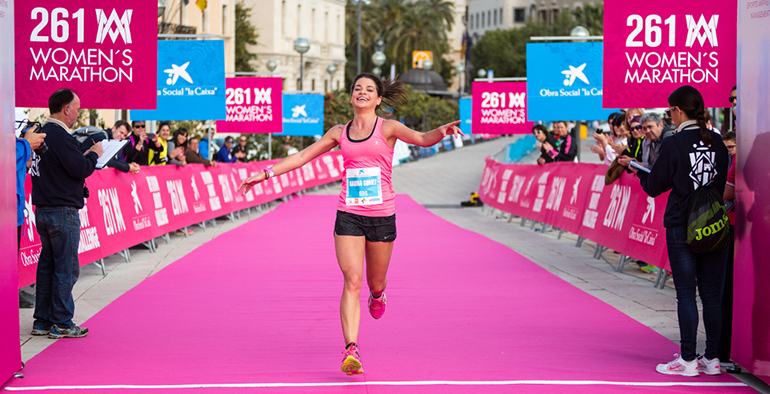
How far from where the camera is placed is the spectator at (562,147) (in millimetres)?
17594

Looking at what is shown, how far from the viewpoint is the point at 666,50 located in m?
11.5

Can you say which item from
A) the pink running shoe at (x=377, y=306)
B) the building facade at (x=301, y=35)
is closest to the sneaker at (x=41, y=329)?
the pink running shoe at (x=377, y=306)

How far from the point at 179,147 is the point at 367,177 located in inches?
420

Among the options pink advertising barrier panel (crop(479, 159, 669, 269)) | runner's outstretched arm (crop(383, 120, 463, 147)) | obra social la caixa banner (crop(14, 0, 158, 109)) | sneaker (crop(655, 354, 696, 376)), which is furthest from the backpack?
obra social la caixa banner (crop(14, 0, 158, 109))

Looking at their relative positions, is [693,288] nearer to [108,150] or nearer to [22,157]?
[22,157]

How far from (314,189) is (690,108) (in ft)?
93.3

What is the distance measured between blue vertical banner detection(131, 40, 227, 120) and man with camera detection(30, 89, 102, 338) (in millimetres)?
10774

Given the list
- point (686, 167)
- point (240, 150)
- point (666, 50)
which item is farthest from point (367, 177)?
point (240, 150)

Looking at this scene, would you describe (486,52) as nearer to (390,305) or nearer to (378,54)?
(378,54)

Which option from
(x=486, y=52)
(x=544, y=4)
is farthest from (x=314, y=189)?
(x=544, y=4)

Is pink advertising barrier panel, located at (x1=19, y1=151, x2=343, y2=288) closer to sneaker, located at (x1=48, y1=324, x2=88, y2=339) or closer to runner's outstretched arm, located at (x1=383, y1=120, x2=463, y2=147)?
sneaker, located at (x1=48, y1=324, x2=88, y2=339)

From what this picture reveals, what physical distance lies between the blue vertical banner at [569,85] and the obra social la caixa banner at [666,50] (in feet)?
21.4

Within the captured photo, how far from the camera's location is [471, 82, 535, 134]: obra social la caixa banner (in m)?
26.3

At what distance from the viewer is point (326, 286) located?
411 inches
